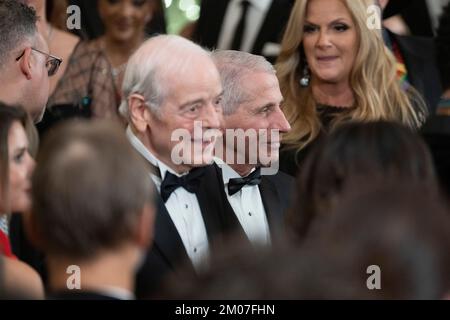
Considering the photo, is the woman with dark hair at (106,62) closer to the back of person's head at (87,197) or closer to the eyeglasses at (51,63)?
the eyeglasses at (51,63)

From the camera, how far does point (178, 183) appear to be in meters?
3.68

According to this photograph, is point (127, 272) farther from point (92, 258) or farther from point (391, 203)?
point (391, 203)

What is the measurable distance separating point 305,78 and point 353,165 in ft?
7.27

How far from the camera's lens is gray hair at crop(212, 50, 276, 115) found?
430 centimetres

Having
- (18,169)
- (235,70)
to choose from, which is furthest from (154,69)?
(18,169)

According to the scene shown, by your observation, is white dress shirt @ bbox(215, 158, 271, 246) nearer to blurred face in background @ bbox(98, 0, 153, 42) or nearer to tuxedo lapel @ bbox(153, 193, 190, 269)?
tuxedo lapel @ bbox(153, 193, 190, 269)

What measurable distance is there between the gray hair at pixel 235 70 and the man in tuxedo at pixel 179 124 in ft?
1.01

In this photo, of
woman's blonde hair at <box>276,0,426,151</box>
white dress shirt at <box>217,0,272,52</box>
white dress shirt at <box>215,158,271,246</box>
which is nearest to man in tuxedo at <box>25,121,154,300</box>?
white dress shirt at <box>215,158,271,246</box>

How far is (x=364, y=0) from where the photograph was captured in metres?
4.85

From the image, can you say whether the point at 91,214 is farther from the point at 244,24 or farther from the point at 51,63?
the point at 244,24

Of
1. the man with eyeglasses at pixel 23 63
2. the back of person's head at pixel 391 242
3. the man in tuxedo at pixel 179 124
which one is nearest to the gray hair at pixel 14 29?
the man with eyeglasses at pixel 23 63

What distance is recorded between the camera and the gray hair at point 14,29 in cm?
411
